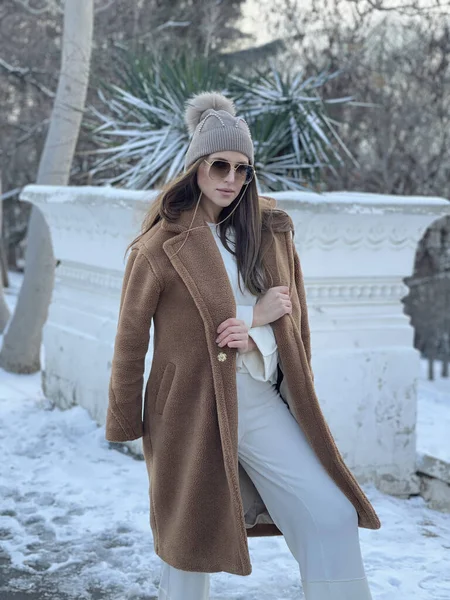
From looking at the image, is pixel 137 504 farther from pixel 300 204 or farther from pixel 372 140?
pixel 372 140

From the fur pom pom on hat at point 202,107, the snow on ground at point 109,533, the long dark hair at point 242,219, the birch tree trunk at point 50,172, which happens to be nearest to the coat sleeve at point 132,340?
the long dark hair at point 242,219

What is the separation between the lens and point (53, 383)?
582cm

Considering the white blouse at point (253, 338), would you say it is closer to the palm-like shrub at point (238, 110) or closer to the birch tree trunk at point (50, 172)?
the palm-like shrub at point (238, 110)

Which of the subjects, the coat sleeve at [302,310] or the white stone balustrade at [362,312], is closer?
the coat sleeve at [302,310]

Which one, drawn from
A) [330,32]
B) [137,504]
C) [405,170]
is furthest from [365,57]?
[137,504]

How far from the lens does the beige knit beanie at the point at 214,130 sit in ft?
8.00

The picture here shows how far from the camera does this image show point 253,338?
2.42 metres

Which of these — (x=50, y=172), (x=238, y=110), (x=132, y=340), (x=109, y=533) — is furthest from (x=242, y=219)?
(x=50, y=172)

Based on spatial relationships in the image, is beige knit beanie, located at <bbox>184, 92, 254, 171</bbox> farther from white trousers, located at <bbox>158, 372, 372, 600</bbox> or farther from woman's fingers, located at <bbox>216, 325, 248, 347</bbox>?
white trousers, located at <bbox>158, 372, 372, 600</bbox>

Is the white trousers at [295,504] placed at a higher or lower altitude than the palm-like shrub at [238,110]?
lower

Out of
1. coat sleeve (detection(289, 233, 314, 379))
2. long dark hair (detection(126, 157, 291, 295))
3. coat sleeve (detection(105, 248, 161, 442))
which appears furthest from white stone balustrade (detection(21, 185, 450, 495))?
coat sleeve (detection(105, 248, 161, 442))

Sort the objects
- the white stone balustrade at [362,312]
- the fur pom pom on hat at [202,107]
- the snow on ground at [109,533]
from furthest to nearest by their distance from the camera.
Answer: the white stone balustrade at [362,312] < the snow on ground at [109,533] < the fur pom pom on hat at [202,107]

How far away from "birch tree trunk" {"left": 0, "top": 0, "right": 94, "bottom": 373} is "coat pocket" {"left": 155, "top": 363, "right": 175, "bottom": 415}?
198 inches

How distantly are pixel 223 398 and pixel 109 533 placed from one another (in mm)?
1596
